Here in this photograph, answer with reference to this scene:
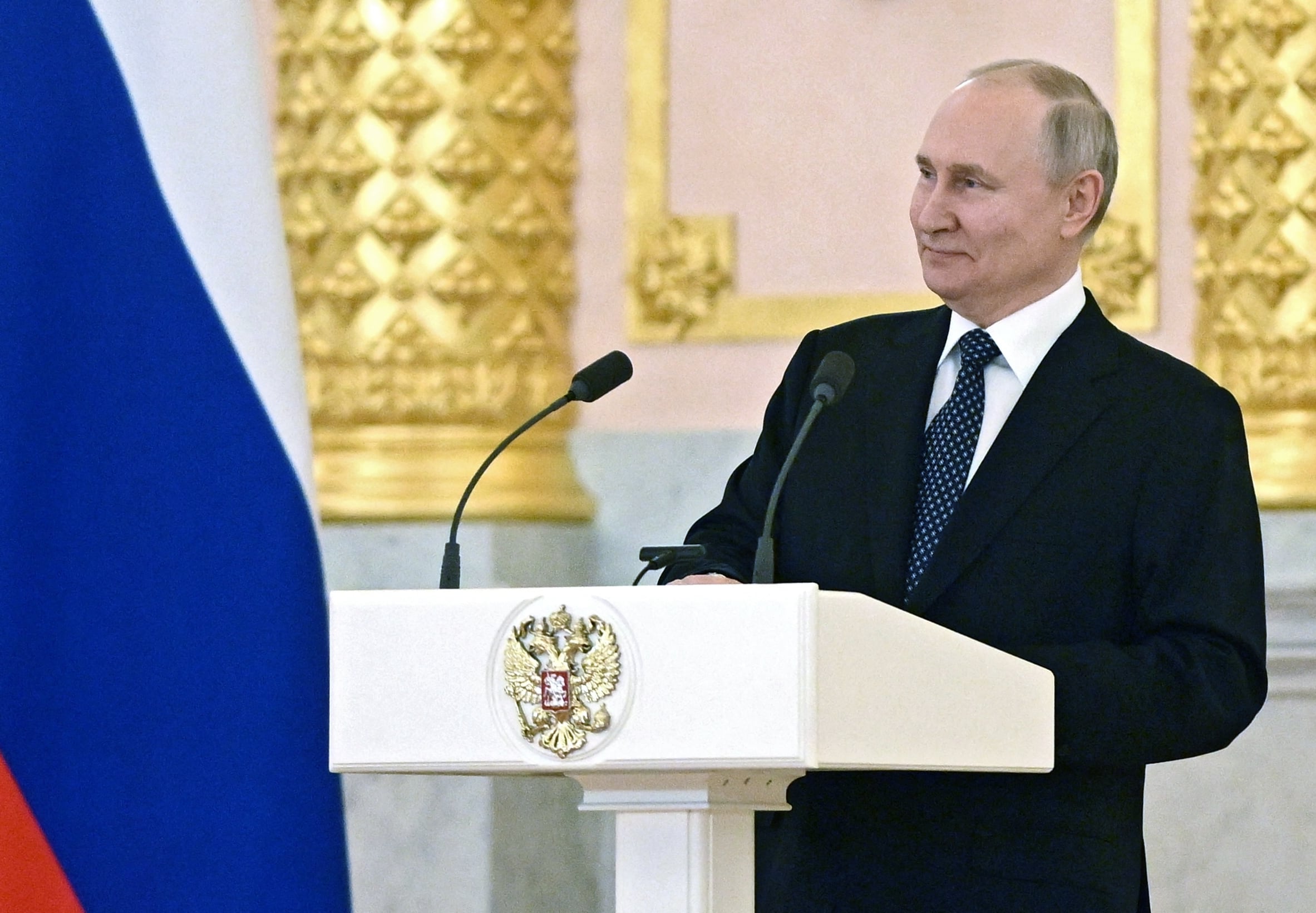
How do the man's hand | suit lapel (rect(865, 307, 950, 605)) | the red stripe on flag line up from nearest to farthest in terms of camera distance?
the man's hand
the red stripe on flag
suit lapel (rect(865, 307, 950, 605))

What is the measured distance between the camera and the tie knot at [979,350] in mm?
2684

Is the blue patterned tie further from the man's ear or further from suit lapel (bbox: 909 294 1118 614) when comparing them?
the man's ear

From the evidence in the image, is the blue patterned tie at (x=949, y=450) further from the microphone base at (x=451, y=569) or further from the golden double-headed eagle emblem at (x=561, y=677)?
the golden double-headed eagle emblem at (x=561, y=677)

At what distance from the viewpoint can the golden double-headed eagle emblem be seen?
188 cm

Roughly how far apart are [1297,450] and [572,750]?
2.33 metres

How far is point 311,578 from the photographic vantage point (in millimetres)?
2717

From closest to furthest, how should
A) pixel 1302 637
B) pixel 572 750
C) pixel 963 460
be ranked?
pixel 572 750
pixel 963 460
pixel 1302 637

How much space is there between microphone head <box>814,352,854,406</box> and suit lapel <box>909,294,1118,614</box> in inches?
15.9

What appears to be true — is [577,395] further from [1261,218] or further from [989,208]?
[1261,218]

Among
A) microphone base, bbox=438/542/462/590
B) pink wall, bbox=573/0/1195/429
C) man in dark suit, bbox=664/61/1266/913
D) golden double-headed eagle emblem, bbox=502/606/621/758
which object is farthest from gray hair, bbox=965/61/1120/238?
pink wall, bbox=573/0/1195/429

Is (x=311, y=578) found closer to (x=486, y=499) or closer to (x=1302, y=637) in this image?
(x=486, y=499)

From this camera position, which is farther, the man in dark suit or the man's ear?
the man's ear

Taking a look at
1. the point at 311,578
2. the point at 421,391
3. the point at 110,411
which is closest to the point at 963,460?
the point at 311,578

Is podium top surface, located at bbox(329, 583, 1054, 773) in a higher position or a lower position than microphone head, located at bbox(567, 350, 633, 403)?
lower
